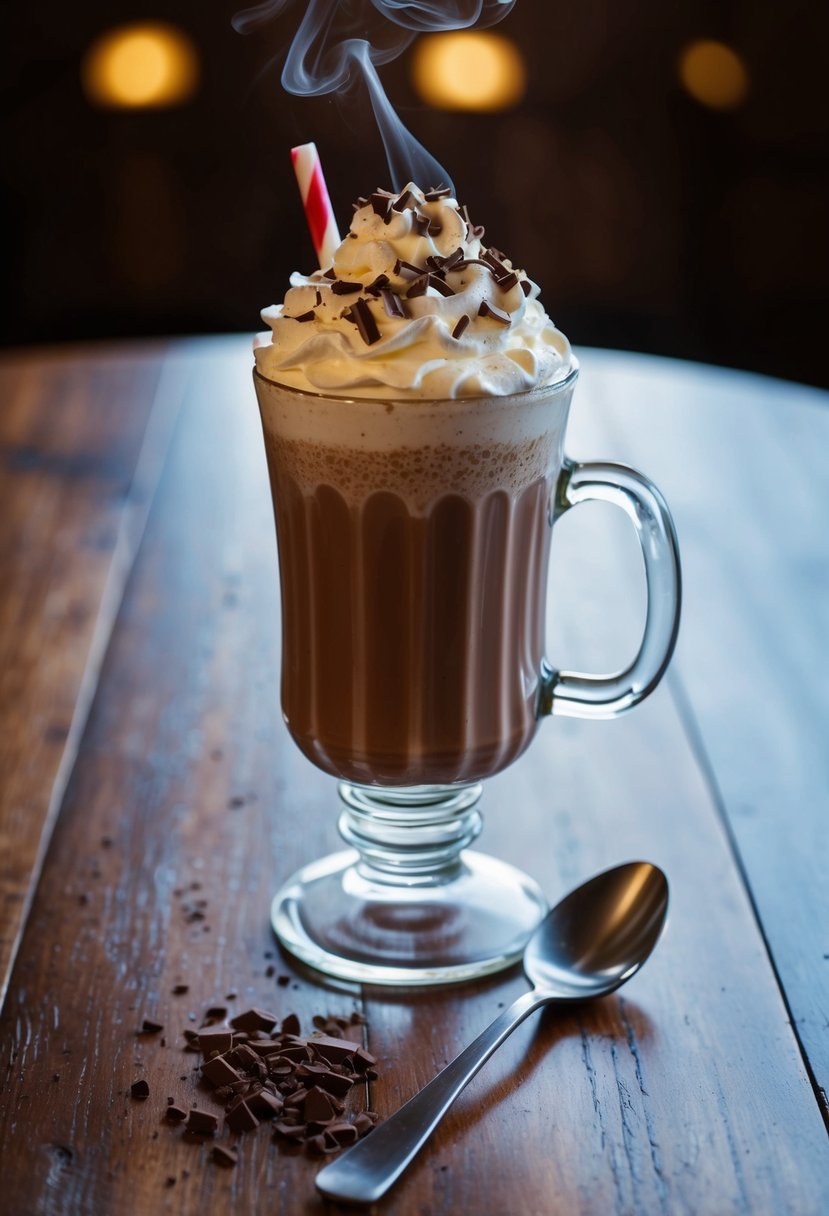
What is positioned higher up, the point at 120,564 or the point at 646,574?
the point at 646,574

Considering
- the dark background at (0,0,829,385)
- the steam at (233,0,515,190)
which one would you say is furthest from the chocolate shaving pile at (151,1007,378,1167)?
the dark background at (0,0,829,385)

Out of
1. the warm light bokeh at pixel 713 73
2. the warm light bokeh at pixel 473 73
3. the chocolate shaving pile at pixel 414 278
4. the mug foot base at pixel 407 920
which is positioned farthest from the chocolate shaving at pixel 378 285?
the warm light bokeh at pixel 713 73

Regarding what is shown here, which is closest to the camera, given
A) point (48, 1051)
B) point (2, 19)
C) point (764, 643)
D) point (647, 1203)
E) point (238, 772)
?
point (647, 1203)

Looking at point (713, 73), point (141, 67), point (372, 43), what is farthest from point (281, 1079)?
point (141, 67)

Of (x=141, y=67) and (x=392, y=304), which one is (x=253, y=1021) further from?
(x=141, y=67)

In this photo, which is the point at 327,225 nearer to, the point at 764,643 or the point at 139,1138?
the point at 139,1138

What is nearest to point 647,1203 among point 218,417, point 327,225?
point 327,225
